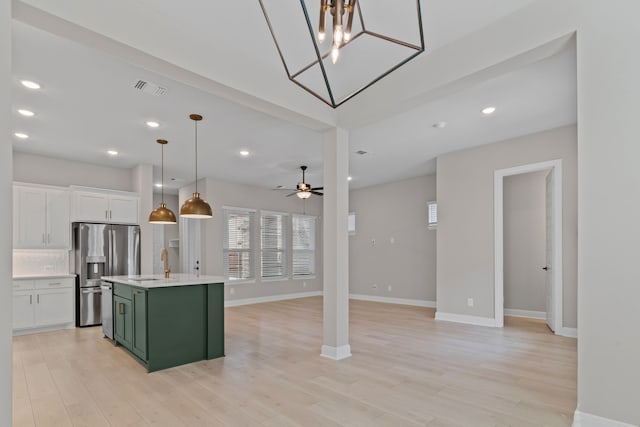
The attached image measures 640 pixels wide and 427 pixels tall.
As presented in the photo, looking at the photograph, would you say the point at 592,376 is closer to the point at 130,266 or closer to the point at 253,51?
the point at 253,51

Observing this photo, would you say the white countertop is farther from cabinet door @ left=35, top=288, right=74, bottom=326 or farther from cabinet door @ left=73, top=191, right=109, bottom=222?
cabinet door @ left=73, top=191, right=109, bottom=222

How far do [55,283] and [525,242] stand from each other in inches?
325

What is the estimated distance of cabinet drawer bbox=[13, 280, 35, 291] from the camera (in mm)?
5402

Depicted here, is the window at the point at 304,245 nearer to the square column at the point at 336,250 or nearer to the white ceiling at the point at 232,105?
the white ceiling at the point at 232,105

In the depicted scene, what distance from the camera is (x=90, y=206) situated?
20.6 ft

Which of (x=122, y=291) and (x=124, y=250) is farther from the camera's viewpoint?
(x=124, y=250)

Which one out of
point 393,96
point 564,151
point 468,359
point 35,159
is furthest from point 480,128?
point 35,159

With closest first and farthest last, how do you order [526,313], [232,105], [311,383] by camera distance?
[311,383] → [232,105] → [526,313]

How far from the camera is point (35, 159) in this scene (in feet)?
20.1

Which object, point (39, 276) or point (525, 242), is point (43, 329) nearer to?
point (39, 276)

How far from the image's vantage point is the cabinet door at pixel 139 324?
3717 millimetres

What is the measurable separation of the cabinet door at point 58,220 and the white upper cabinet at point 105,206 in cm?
13

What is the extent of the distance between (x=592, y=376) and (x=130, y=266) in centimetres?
676

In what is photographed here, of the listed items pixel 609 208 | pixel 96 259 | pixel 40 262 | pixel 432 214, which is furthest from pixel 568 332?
pixel 40 262
